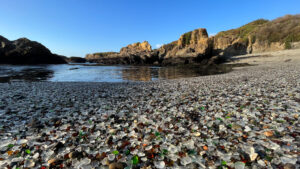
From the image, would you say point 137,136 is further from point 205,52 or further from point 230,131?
point 205,52

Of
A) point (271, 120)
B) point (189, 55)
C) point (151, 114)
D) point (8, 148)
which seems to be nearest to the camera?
point (8, 148)

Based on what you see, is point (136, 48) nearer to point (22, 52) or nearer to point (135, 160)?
point (22, 52)

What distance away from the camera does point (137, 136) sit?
13.4 ft

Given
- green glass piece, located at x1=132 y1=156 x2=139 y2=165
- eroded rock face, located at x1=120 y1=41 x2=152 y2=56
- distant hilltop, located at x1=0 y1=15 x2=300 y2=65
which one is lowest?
green glass piece, located at x1=132 y1=156 x2=139 y2=165

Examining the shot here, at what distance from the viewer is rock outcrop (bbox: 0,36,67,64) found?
202ft

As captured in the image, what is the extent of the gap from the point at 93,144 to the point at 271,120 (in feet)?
→ 19.3

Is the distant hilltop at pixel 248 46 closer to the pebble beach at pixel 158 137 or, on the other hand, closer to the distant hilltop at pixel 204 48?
the distant hilltop at pixel 204 48

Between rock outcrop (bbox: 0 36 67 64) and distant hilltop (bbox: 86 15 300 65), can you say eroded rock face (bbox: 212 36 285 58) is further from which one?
rock outcrop (bbox: 0 36 67 64)

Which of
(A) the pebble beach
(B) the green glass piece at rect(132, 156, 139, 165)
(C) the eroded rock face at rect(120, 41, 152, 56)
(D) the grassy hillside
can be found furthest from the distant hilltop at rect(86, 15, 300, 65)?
(C) the eroded rock face at rect(120, 41, 152, 56)

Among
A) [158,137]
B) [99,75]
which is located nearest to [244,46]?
[99,75]

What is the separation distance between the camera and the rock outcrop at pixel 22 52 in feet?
202

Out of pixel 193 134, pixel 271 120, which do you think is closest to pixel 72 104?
pixel 193 134

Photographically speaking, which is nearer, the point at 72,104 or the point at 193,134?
the point at 193,134

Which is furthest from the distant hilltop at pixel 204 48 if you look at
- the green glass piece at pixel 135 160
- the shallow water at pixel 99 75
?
the green glass piece at pixel 135 160
